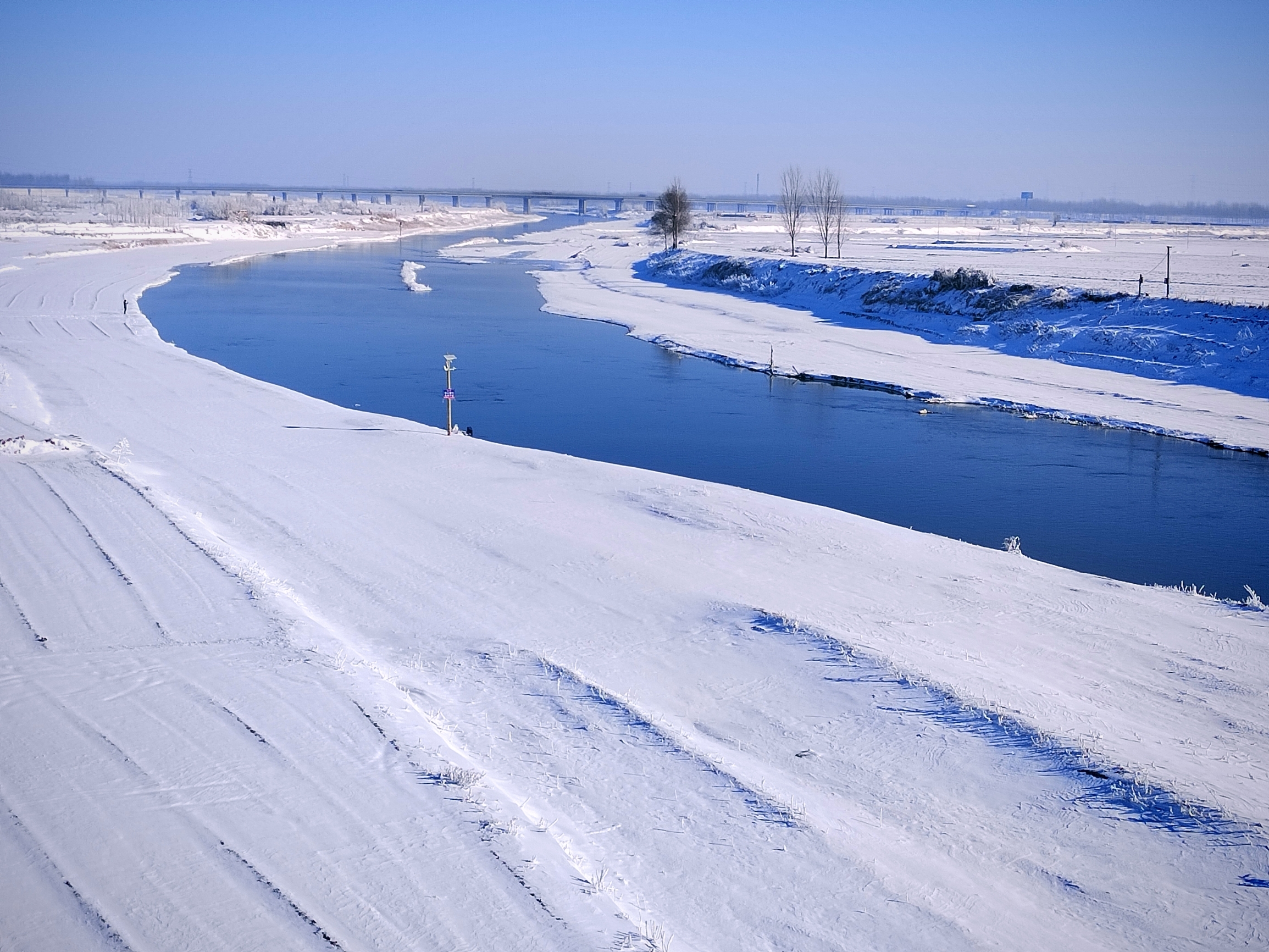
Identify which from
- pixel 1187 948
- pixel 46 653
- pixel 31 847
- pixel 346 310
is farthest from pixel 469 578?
pixel 346 310

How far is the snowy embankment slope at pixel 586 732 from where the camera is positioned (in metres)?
5.67

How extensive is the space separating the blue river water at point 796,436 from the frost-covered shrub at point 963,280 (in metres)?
11.8

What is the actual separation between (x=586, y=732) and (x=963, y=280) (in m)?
33.0

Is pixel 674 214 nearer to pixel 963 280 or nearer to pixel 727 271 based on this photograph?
pixel 727 271

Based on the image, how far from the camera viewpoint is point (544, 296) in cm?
4694

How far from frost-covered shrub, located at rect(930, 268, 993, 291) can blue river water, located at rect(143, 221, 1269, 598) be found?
11804mm

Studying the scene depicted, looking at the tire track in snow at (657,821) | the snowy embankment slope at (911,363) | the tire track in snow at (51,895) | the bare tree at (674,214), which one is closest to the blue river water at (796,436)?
the snowy embankment slope at (911,363)

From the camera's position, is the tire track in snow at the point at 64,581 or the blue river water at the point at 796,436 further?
the blue river water at the point at 796,436

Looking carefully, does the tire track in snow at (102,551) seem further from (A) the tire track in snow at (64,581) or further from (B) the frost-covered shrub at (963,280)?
(B) the frost-covered shrub at (963,280)

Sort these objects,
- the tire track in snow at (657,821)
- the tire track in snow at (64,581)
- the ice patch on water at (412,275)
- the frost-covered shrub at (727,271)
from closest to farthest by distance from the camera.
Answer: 1. the tire track in snow at (657,821)
2. the tire track in snow at (64,581)
3. the ice patch on water at (412,275)
4. the frost-covered shrub at (727,271)

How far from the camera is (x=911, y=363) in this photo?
2906 centimetres

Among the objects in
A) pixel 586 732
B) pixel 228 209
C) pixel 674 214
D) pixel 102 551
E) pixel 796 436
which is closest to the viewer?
pixel 586 732

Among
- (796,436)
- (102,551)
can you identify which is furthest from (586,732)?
(796,436)

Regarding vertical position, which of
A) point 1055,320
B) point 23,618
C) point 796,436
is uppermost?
point 1055,320
